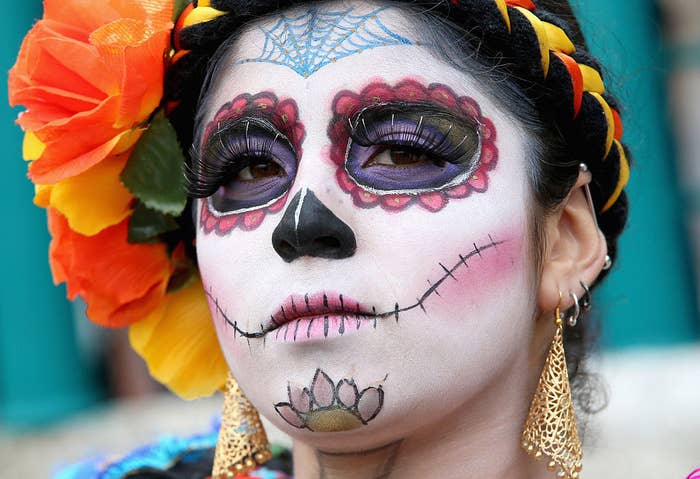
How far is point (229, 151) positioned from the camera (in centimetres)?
246

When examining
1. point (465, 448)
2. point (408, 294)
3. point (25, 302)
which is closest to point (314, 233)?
point (408, 294)

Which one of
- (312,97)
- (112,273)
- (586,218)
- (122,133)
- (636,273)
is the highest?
(312,97)

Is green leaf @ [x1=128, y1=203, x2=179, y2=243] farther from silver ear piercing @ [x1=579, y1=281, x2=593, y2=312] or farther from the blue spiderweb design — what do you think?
silver ear piercing @ [x1=579, y1=281, x2=593, y2=312]

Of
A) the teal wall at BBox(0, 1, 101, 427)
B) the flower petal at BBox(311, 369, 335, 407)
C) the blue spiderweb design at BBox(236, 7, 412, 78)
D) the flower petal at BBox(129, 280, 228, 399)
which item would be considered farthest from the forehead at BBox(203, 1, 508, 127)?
the teal wall at BBox(0, 1, 101, 427)

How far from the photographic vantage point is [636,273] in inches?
242

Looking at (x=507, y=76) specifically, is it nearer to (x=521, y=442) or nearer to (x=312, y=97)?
(x=312, y=97)

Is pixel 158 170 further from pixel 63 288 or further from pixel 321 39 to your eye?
pixel 63 288

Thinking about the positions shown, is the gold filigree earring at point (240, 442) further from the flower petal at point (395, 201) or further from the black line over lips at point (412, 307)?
the flower petal at point (395, 201)

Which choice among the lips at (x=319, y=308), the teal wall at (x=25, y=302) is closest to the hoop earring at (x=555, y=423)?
the lips at (x=319, y=308)

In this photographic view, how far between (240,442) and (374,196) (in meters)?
0.80

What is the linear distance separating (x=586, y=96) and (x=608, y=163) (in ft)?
0.62

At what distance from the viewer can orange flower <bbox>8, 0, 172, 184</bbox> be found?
252 centimetres

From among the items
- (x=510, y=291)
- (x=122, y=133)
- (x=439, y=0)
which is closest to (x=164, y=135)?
(x=122, y=133)

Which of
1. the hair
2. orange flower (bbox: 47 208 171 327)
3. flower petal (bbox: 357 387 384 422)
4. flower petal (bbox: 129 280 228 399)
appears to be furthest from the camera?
flower petal (bbox: 129 280 228 399)
